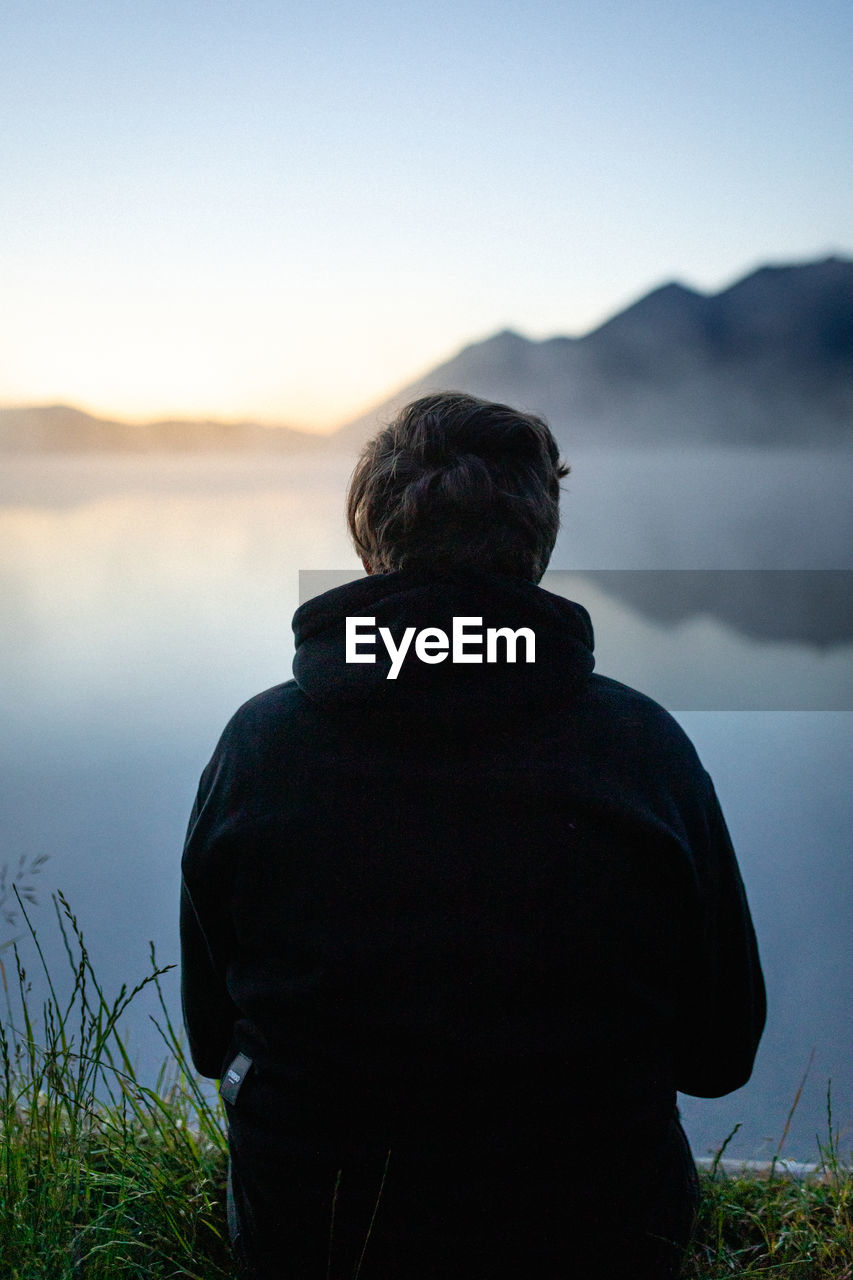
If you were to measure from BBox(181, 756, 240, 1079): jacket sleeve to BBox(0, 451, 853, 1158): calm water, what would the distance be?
1.95 m

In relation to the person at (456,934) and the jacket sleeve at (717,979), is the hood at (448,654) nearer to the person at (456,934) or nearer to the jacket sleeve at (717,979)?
the person at (456,934)

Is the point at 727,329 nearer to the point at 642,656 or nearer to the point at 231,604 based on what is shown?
the point at 642,656

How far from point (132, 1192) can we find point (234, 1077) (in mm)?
474

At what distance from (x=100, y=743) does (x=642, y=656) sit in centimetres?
325

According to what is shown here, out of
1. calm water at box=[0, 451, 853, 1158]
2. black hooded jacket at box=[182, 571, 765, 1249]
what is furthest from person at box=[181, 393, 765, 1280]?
calm water at box=[0, 451, 853, 1158]

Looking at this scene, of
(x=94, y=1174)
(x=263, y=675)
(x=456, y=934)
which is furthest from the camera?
(x=263, y=675)

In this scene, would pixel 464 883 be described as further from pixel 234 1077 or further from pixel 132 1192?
pixel 132 1192

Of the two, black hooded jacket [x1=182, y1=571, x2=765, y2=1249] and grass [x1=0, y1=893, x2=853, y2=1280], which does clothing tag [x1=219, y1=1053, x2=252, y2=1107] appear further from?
grass [x1=0, y1=893, x2=853, y2=1280]

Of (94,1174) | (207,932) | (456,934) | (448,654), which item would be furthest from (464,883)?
(94,1174)

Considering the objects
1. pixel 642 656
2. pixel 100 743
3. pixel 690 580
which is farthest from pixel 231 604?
pixel 690 580

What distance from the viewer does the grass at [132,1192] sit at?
3.59 feet

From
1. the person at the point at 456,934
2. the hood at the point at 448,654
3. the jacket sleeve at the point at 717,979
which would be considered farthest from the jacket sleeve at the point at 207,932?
the jacket sleeve at the point at 717,979

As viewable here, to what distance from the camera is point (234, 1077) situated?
0.93 m

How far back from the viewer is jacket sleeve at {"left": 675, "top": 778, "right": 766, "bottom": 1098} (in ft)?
3.06
